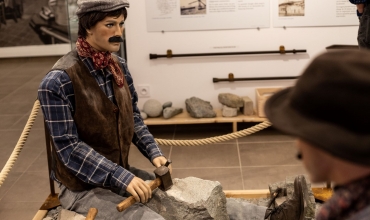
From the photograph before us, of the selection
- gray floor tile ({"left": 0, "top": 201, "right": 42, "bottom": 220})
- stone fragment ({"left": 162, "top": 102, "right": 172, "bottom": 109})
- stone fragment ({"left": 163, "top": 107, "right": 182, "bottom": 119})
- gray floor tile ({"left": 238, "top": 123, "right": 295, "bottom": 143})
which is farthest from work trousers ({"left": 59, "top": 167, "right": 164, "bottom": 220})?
gray floor tile ({"left": 238, "top": 123, "right": 295, "bottom": 143})

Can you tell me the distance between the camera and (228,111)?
212 inches

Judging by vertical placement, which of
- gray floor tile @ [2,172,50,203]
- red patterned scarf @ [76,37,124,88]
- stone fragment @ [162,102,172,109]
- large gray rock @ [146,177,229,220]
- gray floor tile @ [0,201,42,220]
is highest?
red patterned scarf @ [76,37,124,88]

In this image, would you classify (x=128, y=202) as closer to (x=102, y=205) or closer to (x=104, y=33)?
(x=102, y=205)

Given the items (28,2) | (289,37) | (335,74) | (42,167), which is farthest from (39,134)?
(335,74)

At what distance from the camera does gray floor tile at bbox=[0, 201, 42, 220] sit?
409 centimetres

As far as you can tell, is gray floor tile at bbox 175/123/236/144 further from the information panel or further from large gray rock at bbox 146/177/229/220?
large gray rock at bbox 146/177/229/220

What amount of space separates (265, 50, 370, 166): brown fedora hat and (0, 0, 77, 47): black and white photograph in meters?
9.06

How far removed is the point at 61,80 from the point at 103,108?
269 mm

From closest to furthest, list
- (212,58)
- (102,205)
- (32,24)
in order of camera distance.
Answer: (102,205)
(212,58)
(32,24)

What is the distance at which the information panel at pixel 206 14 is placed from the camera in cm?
529

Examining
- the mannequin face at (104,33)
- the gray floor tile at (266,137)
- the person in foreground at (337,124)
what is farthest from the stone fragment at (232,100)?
the person in foreground at (337,124)

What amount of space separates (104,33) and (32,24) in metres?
7.52

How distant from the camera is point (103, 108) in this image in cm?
288

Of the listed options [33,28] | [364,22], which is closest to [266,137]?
[364,22]
